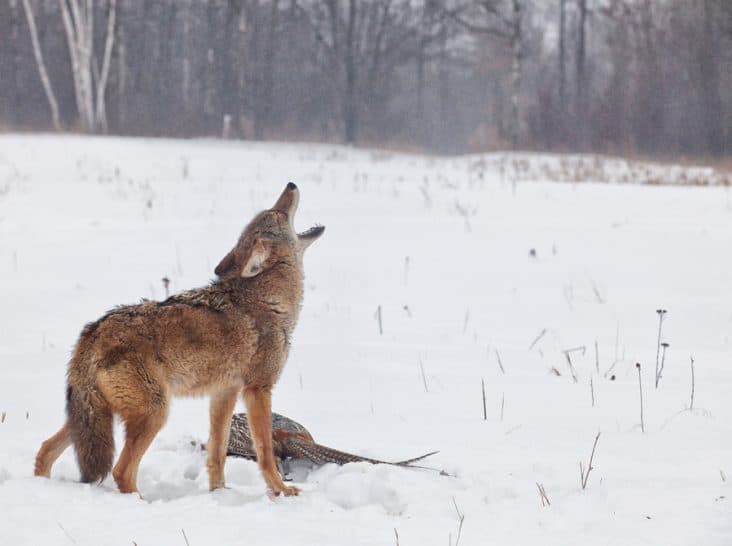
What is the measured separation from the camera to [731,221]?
11.6 meters

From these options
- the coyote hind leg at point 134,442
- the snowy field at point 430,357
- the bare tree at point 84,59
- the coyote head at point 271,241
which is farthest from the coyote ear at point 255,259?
the bare tree at point 84,59

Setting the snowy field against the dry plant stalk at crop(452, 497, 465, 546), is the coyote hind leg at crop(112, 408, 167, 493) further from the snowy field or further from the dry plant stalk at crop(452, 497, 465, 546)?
the dry plant stalk at crop(452, 497, 465, 546)

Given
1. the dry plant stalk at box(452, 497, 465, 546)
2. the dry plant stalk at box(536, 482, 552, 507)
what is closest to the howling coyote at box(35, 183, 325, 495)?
the dry plant stalk at box(452, 497, 465, 546)

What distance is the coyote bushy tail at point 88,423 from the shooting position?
325 cm

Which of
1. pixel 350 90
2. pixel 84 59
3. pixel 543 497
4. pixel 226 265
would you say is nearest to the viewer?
pixel 543 497

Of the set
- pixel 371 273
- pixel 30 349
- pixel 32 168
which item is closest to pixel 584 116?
pixel 32 168

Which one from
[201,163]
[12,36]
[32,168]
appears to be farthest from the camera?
[12,36]

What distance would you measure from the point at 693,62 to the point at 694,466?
30512 mm

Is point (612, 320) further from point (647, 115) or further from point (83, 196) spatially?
point (647, 115)

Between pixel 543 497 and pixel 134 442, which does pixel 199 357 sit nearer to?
pixel 134 442

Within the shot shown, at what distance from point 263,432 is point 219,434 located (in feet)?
0.81

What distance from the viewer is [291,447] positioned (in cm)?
395

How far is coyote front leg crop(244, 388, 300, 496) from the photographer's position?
347 centimetres

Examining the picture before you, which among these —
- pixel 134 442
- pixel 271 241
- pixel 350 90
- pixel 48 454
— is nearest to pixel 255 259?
pixel 271 241
